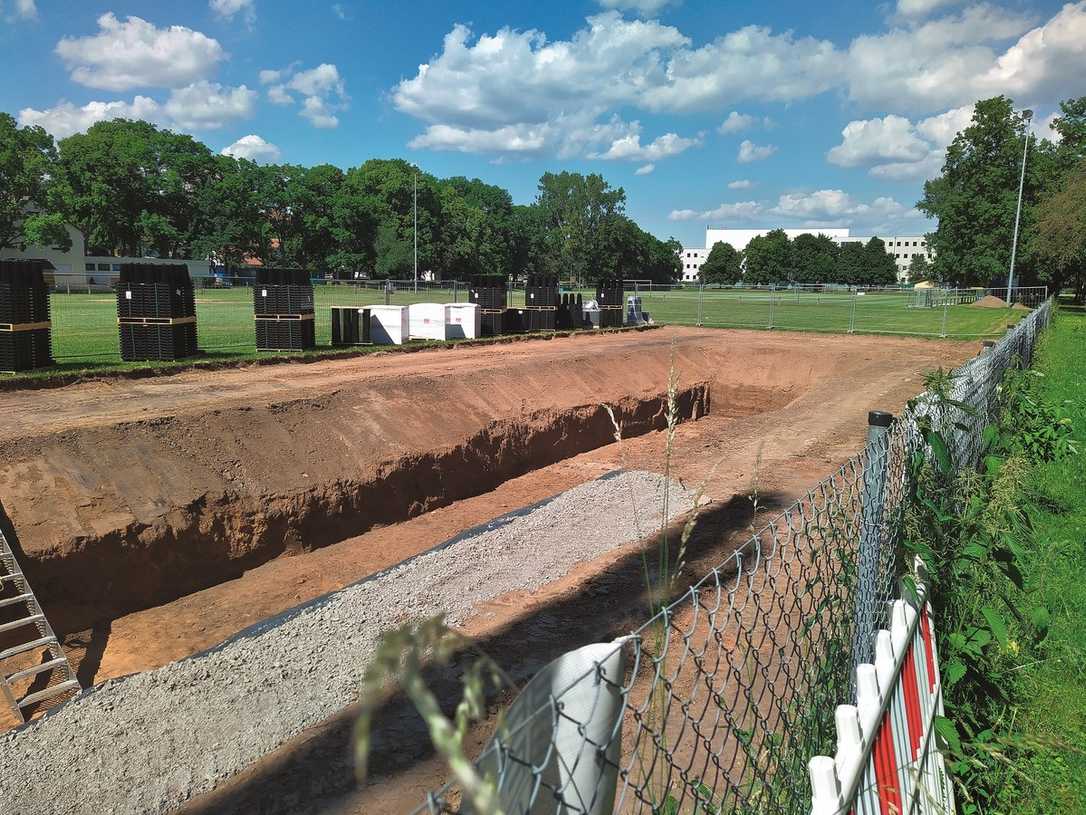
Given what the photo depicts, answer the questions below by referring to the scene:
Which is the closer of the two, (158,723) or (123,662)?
(158,723)

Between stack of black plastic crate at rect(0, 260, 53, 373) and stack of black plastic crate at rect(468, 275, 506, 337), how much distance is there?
39.8ft

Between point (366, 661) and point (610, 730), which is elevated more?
point (610, 730)

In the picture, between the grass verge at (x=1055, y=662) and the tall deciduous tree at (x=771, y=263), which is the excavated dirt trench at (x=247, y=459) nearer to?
the grass verge at (x=1055, y=662)

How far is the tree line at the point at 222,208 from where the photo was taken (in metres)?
62.2

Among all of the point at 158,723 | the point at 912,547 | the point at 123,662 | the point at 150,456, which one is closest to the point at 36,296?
the point at 150,456

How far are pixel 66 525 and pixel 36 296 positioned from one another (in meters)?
7.56

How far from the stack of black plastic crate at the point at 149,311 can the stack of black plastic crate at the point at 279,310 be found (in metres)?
2.06

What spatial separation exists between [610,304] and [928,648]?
25331 millimetres

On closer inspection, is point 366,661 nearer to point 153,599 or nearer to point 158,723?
point 158,723

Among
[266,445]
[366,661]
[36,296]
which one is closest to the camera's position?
[366,661]

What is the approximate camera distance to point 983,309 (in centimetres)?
4138

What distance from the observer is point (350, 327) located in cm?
1922

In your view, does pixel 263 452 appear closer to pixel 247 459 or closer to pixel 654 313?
pixel 247 459

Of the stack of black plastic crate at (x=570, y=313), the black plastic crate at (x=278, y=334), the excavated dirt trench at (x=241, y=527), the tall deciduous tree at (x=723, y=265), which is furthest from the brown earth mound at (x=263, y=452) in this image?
the tall deciduous tree at (x=723, y=265)
